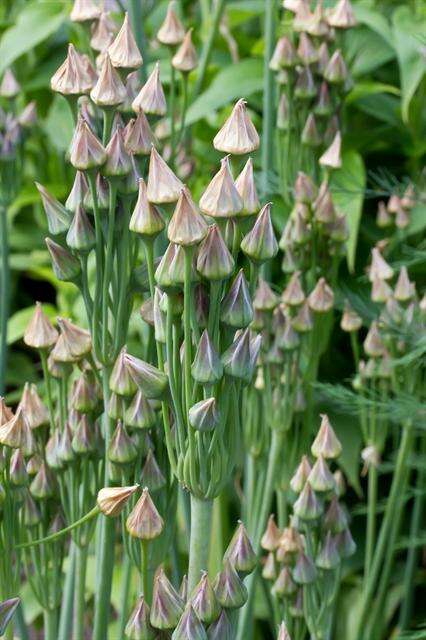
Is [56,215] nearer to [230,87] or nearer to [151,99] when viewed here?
[151,99]

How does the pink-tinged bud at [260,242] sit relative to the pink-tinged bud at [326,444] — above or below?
above

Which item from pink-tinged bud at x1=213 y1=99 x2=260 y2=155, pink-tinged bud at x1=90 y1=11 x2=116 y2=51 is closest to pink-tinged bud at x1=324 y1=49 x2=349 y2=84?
pink-tinged bud at x1=90 y1=11 x2=116 y2=51

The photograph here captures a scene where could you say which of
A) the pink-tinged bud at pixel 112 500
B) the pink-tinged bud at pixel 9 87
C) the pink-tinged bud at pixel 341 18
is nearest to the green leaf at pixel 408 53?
the pink-tinged bud at pixel 341 18

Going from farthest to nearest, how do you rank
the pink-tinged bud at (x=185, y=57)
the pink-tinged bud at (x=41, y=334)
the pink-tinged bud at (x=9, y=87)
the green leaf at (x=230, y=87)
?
the green leaf at (x=230, y=87) → the pink-tinged bud at (x=9, y=87) → the pink-tinged bud at (x=185, y=57) → the pink-tinged bud at (x=41, y=334)

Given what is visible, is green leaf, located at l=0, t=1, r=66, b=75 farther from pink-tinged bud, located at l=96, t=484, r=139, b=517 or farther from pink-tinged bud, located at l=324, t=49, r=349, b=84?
pink-tinged bud, located at l=96, t=484, r=139, b=517

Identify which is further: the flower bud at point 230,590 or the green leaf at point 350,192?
the green leaf at point 350,192

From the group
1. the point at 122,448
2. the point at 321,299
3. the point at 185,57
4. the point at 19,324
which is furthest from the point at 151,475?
the point at 19,324

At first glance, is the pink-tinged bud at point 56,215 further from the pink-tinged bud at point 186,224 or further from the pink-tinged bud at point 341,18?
the pink-tinged bud at point 341,18

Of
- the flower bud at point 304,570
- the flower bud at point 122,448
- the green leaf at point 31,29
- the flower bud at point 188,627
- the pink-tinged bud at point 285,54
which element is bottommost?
the flower bud at point 304,570

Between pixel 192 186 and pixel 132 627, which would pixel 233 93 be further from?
pixel 132 627
